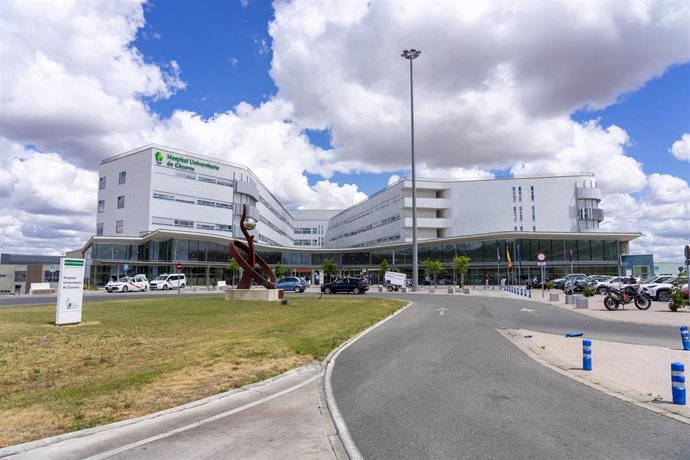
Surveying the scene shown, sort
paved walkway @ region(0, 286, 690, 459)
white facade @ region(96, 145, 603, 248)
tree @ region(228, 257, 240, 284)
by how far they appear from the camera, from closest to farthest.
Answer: paved walkway @ region(0, 286, 690, 459) < white facade @ region(96, 145, 603, 248) < tree @ region(228, 257, 240, 284)

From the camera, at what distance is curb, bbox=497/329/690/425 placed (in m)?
6.49

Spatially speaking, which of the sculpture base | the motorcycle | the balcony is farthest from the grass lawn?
the balcony

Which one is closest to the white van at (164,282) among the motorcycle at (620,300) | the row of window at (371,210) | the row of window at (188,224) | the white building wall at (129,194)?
the white building wall at (129,194)

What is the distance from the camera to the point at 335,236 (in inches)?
4742

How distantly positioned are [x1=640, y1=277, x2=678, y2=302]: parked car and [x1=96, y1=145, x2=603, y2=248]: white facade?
4387cm

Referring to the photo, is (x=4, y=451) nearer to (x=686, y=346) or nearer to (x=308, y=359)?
(x=308, y=359)

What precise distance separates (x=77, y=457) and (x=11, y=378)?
17.0 ft

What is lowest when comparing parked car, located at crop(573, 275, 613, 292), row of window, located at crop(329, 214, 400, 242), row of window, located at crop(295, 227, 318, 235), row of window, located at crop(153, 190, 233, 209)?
parked car, located at crop(573, 275, 613, 292)

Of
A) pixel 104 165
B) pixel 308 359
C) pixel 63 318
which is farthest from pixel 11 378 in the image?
pixel 104 165

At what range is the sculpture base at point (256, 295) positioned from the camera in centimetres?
3089

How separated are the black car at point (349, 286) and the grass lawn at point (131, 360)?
24592mm

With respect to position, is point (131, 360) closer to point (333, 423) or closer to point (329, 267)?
point (333, 423)

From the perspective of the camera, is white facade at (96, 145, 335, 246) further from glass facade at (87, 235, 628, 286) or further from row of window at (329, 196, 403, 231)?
row of window at (329, 196, 403, 231)

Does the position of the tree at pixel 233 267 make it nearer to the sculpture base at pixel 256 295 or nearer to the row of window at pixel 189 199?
the row of window at pixel 189 199
